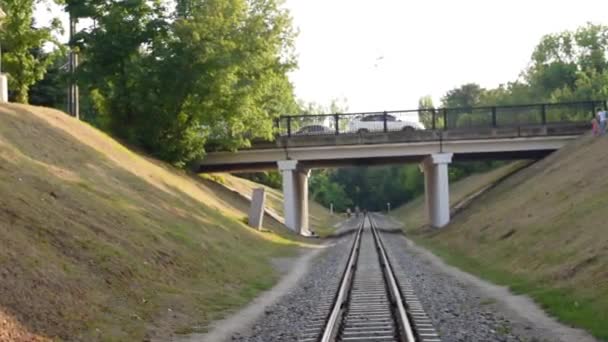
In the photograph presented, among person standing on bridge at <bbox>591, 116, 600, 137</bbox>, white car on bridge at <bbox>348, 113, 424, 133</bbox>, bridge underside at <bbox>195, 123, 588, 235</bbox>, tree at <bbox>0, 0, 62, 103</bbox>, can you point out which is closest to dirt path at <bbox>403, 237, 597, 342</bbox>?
person standing on bridge at <bbox>591, 116, 600, 137</bbox>

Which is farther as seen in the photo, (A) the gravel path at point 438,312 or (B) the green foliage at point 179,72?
(B) the green foliage at point 179,72

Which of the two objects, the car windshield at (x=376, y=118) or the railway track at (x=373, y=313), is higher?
the car windshield at (x=376, y=118)

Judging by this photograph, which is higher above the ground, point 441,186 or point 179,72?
point 179,72

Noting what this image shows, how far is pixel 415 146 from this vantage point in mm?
45188

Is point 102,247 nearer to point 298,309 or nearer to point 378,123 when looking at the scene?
point 298,309

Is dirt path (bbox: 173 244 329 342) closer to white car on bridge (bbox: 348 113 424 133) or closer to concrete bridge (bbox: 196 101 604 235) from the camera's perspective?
concrete bridge (bbox: 196 101 604 235)

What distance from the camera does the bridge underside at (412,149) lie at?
44219mm

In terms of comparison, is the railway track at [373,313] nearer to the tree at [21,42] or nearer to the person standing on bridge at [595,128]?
the tree at [21,42]

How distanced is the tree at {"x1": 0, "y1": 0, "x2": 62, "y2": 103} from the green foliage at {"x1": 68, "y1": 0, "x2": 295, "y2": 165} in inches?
124

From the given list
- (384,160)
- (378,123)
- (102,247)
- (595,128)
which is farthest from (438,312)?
(378,123)

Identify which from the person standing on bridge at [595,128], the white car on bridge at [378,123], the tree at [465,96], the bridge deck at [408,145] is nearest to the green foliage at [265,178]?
the white car on bridge at [378,123]

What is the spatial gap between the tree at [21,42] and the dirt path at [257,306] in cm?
1653

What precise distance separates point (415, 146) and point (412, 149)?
26 cm

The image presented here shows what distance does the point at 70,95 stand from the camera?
1794 inches
